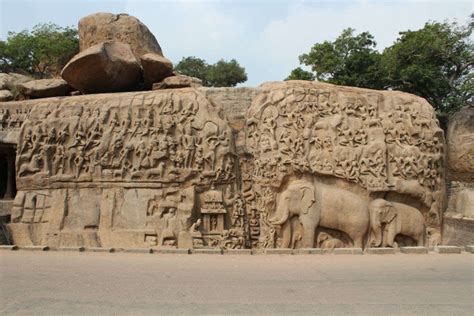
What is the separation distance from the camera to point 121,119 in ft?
37.9

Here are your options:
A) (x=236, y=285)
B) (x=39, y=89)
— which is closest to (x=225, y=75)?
(x=39, y=89)

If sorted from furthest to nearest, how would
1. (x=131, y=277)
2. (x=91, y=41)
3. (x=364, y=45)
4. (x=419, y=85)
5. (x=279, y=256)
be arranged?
(x=364, y=45), (x=419, y=85), (x=91, y=41), (x=279, y=256), (x=131, y=277)

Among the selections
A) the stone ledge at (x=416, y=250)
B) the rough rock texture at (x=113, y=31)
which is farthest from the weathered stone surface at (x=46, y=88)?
the stone ledge at (x=416, y=250)

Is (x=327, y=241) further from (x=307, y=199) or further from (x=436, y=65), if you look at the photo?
(x=436, y=65)

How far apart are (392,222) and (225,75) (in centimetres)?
2362

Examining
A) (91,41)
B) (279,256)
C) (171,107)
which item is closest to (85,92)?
(91,41)

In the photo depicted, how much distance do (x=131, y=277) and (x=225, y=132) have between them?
5.85m

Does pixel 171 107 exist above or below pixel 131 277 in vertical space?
above

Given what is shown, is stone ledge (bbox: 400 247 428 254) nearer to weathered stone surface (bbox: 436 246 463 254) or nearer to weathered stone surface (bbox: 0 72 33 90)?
weathered stone surface (bbox: 436 246 463 254)

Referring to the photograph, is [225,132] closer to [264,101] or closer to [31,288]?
[264,101]

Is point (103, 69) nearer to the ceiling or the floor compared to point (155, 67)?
nearer to the floor

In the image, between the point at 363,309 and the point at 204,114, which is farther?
the point at 204,114

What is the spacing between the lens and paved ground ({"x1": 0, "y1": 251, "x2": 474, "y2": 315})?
14.9 ft

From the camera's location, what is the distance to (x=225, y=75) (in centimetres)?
3222
